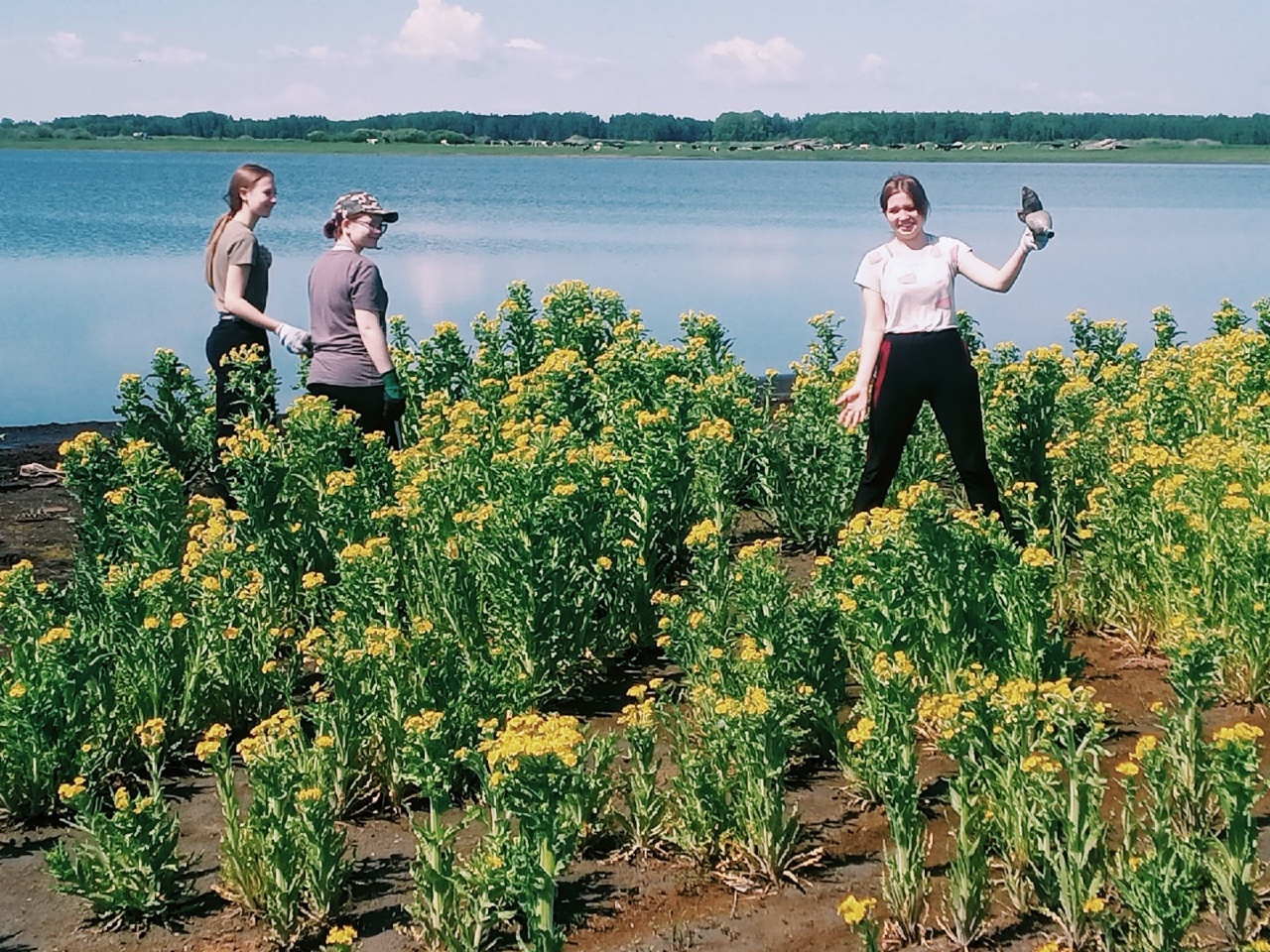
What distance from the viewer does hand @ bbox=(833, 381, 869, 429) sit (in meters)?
7.75

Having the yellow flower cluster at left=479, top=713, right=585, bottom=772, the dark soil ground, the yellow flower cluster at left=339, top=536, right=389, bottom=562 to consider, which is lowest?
the dark soil ground

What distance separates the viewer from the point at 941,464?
9.37 metres

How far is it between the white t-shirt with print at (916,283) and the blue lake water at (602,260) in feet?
40.0

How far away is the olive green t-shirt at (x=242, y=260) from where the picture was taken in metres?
9.34

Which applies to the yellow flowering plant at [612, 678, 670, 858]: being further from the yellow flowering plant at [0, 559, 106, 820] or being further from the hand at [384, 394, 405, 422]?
the hand at [384, 394, 405, 422]

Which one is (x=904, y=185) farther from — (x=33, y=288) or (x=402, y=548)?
(x=33, y=288)

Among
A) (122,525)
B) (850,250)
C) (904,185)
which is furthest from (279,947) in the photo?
(850,250)

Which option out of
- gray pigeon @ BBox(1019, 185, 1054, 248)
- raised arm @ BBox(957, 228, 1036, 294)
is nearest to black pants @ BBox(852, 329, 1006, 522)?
raised arm @ BBox(957, 228, 1036, 294)

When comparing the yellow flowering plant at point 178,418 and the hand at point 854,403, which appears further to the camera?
the yellow flowering plant at point 178,418

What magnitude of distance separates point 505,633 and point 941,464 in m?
3.76

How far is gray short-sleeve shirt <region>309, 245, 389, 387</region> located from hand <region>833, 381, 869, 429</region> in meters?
2.78

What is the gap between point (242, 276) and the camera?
30.9ft

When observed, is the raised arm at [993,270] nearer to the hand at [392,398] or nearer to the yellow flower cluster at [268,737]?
the hand at [392,398]

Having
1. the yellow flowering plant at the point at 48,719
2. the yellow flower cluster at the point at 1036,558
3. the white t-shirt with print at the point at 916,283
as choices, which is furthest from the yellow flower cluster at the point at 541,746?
the white t-shirt with print at the point at 916,283
